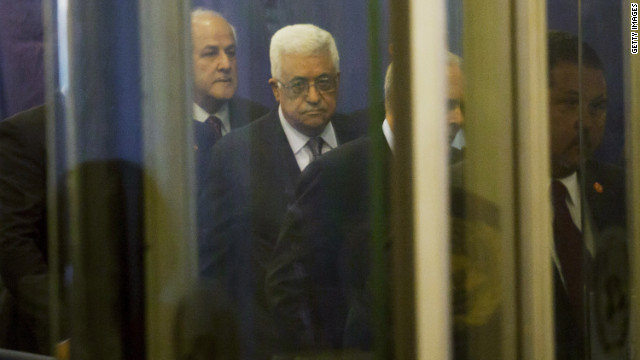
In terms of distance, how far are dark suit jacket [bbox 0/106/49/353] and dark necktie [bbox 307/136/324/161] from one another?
602 mm

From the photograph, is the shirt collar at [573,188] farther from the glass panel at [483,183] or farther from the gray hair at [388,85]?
the gray hair at [388,85]

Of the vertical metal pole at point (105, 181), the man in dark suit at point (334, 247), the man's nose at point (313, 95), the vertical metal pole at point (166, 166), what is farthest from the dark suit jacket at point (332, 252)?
the vertical metal pole at point (105, 181)

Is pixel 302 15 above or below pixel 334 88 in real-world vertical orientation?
above

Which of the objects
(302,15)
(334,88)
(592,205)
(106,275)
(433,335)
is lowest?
(433,335)

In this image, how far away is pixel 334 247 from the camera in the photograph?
1.36m

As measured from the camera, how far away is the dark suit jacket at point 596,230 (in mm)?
1373

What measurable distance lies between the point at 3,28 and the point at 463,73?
1041mm

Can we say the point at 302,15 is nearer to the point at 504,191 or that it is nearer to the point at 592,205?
the point at 504,191

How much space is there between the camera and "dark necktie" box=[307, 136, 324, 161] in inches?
53.5

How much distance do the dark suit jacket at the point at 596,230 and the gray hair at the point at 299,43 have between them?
0.59 m

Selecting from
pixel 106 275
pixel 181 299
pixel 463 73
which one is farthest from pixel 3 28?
pixel 463 73

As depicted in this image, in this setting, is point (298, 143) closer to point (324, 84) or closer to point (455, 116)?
point (324, 84)

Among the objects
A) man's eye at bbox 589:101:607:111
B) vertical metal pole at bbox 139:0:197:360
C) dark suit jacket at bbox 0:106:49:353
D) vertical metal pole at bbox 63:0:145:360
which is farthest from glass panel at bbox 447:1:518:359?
dark suit jacket at bbox 0:106:49:353

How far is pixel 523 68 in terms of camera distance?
1.37 meters
